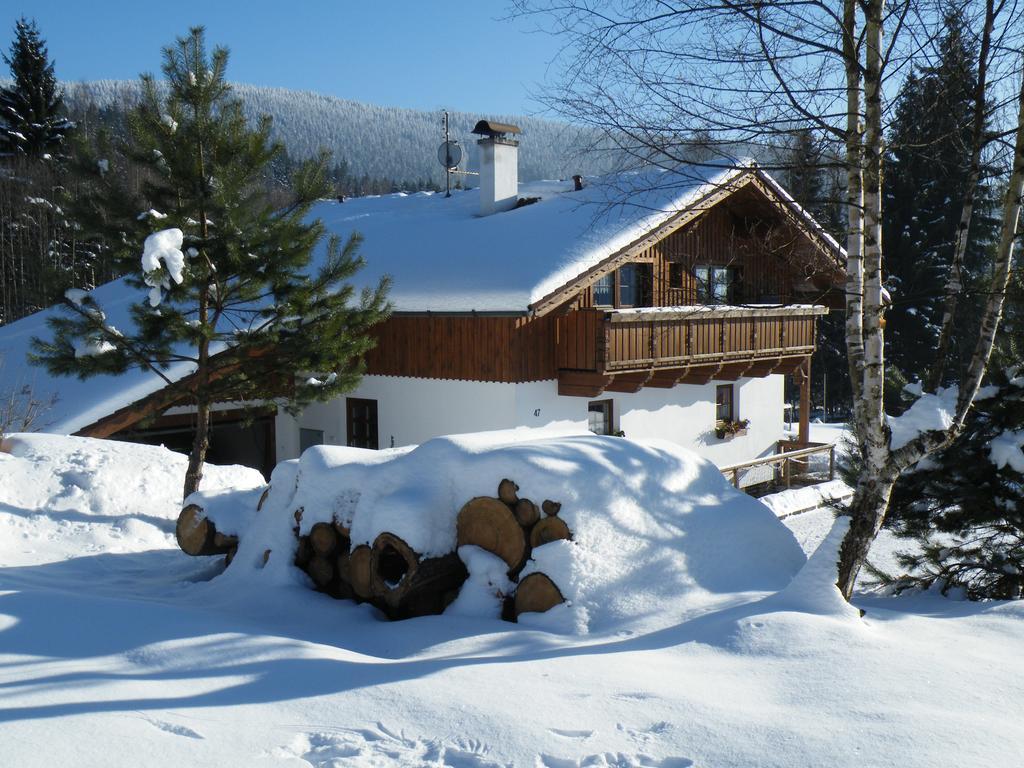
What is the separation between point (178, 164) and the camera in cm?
1107

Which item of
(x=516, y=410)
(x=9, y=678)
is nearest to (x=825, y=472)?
(x=516, y=410)

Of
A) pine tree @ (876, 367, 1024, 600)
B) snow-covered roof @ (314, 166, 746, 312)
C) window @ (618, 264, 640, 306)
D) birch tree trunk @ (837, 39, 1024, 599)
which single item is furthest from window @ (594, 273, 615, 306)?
birch tree trunk @ (837, 39, 1024, 599)

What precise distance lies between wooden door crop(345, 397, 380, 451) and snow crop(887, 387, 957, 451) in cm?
1260

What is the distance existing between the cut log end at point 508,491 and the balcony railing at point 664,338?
788 cm

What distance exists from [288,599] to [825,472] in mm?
16151

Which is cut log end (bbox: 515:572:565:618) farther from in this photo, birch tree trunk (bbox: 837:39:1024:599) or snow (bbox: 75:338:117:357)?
snow (bbox: 75:338:117:357)

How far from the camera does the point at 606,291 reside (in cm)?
1809

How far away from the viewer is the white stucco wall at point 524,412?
16172mm

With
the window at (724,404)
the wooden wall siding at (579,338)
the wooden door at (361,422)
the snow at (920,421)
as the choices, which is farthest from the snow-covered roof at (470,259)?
the snow at (920,421)

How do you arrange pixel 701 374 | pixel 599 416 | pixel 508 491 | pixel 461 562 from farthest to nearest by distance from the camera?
pixel 701 374 → pixel 599 416 → pixel 461 562 → pixel 508 491

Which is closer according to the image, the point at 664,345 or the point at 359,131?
the point at 664,345

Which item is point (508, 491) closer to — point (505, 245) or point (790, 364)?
point (505, 245)

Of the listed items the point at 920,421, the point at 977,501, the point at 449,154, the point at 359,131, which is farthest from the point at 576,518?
the point at 359,131

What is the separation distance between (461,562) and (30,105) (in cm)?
4056
